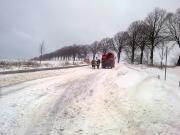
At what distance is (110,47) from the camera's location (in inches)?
4129

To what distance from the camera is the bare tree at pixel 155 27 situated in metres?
65.7

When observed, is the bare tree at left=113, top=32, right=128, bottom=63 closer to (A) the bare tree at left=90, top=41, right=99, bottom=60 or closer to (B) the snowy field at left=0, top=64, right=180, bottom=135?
(A) the bare tree at left=90, top=41, right=99, bottom=60

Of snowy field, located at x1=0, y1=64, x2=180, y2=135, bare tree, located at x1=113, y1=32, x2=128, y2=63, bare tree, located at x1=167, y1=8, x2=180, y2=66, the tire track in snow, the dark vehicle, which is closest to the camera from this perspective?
the tire track in snow

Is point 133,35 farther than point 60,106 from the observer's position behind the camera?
Yes

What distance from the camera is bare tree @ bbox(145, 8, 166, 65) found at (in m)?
65.7

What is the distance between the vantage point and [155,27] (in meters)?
68.1

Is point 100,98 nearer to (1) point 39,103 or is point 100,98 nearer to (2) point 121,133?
(1) point 39,103

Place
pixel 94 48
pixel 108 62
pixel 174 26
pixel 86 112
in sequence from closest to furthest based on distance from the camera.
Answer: pixel 86 112
pixel 108 62
pixel 174 26
pixel 94 48

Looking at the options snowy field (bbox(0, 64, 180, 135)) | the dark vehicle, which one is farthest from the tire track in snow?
the dark vehicle

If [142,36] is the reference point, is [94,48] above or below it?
below

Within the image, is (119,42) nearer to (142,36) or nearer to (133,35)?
(133,35)

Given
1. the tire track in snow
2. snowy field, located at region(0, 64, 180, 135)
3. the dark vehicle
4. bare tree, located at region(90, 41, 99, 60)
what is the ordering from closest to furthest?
the tire track in snow < snowy field, located at region(0, 64, 180, 135) < the dark vehicle < bare tree, located at region(90, 41, 99, 60)

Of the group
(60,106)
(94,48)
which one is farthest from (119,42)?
(60,106)

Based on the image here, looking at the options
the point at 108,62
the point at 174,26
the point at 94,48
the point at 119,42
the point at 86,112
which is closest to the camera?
the point at 86,112
